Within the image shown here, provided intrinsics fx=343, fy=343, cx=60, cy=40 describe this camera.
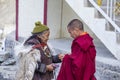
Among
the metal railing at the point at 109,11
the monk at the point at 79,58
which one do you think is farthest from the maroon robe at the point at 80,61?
the metal railing at the point at 109,11

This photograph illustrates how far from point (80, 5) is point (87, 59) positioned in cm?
365

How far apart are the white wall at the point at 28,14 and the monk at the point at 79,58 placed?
5293 millimetres

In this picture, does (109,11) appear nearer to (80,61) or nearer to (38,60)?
(38,60)

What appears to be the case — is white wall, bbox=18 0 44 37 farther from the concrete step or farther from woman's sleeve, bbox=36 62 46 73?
woman's sleeve, bbox=36 62 46 73

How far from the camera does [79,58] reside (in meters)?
4.07

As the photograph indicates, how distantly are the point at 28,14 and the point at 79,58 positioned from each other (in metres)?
5.86

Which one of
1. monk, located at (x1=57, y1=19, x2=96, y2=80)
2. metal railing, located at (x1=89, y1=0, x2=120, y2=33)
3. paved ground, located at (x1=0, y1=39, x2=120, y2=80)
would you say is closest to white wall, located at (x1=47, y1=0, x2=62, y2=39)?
paved ground, located at (x1=0, y1=39, x2=120, y2=80)

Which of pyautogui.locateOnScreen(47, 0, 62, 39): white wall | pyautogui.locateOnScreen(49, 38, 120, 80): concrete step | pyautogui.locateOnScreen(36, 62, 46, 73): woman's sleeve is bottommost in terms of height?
pyautogui.locateOnScreen(49, 38, 120, 80): concrete step

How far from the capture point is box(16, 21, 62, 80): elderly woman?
4406 mm

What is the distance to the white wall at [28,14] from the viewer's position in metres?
9.44

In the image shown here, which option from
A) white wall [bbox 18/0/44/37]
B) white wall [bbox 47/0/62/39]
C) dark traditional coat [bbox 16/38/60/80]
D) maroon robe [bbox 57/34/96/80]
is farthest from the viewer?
white wall [bbox 47/0/62/39]

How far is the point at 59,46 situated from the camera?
8.45m

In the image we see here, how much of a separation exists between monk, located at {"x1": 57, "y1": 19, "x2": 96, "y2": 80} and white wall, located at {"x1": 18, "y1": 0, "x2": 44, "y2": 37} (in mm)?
5293

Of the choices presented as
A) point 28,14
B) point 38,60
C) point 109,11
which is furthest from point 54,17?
point 38,60
